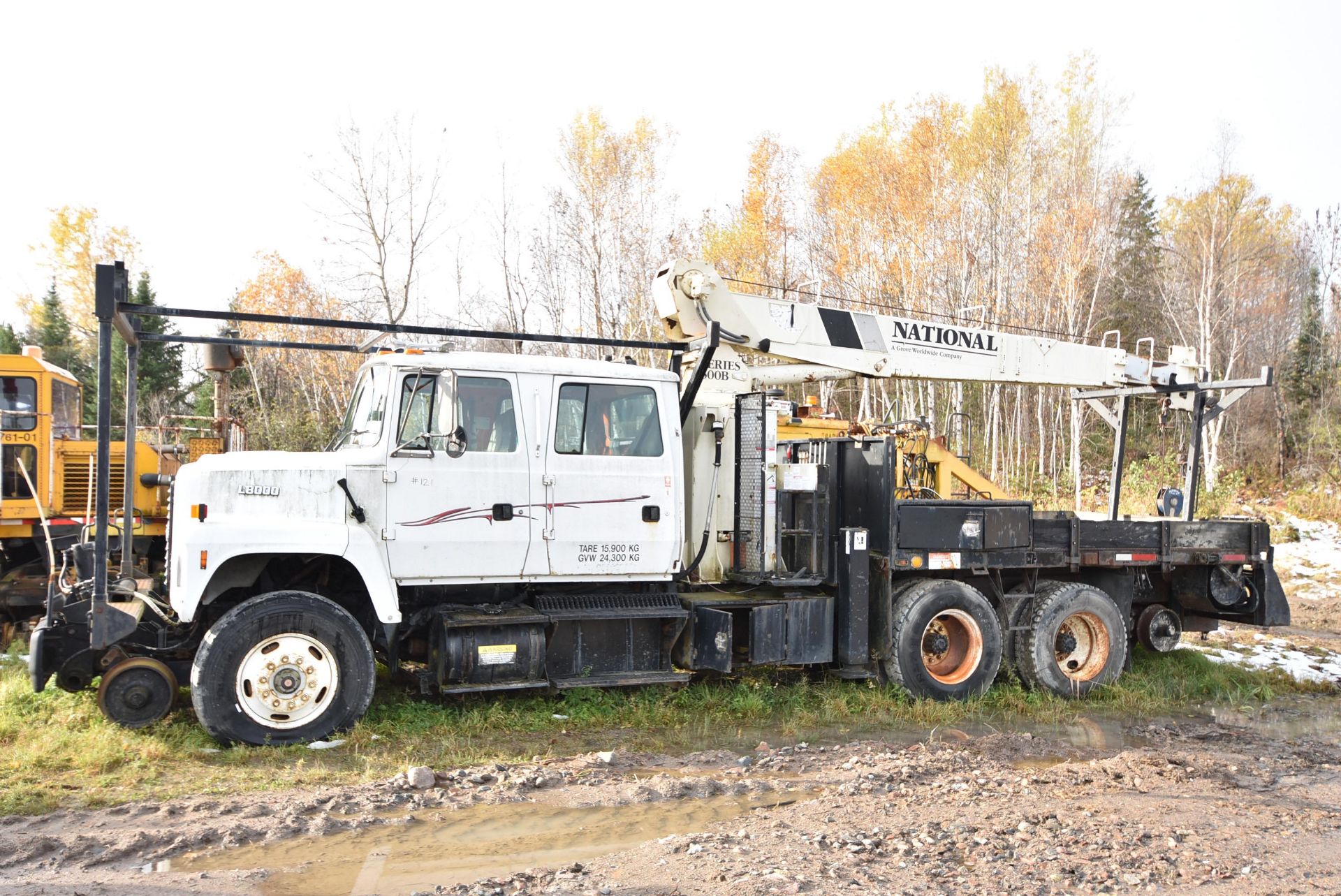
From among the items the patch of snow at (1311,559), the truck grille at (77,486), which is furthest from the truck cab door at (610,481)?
the patch of snow at (1311,559)

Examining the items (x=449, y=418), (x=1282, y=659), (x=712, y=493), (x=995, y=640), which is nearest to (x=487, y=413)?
(x=449, y=418)

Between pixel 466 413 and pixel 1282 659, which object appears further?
pixel 1282 659

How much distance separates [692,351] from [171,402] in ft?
93.0

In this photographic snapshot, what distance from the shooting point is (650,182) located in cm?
2973

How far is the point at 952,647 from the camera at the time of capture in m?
9.08

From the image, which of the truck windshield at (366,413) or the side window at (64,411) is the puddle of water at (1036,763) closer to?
the truck windshield at (366,413)

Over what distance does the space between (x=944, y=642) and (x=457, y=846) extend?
17.1 ft

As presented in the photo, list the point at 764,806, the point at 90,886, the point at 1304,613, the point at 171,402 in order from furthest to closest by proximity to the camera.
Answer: the point at 171,402, the point at 1304,613, the point at 764,806, the point at 90,886

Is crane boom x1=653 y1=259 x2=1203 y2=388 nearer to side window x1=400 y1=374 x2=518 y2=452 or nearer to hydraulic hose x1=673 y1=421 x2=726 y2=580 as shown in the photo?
hydraulic hose x1=673 y1=421 x2=726 y2=580

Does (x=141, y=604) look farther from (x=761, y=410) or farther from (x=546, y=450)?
(x=761, y=410)

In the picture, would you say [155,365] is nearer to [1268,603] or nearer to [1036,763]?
[1268,603]

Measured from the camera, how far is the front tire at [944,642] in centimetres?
858

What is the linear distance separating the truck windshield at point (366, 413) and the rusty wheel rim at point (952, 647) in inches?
193

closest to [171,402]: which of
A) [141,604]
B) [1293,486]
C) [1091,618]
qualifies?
[141,604]
